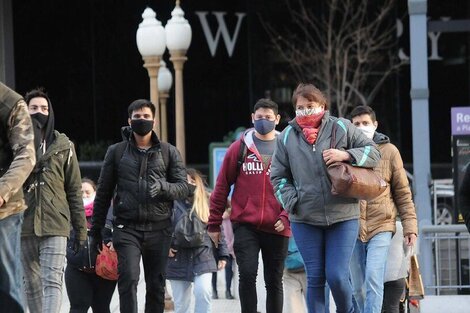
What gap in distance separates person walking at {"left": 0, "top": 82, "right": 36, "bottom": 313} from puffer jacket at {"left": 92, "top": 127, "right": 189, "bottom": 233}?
7.37ft

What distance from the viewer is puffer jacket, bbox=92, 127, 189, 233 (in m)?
8.66

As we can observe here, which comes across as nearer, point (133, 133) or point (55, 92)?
point (133, 133)

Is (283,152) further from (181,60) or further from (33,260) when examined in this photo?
(181,60)

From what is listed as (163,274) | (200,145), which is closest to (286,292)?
(163,274)

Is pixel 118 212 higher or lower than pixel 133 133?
lower

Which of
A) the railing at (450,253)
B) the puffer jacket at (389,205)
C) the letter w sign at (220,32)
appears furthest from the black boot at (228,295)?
the letter w sign at (220,32)

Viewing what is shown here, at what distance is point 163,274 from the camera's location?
883cm

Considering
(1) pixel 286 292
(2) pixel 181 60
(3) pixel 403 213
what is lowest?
(1) pixel 286 292

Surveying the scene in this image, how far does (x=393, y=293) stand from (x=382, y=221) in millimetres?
743

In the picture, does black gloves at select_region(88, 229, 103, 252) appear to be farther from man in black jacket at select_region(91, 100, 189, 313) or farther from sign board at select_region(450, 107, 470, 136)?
sign board at select_region(450, 107, 470, 136)

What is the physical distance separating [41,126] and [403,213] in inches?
115

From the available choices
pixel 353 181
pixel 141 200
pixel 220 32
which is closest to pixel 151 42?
pixel 141 200

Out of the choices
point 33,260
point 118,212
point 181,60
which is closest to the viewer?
point 33,260

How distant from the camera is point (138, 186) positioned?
8680 millimetres
